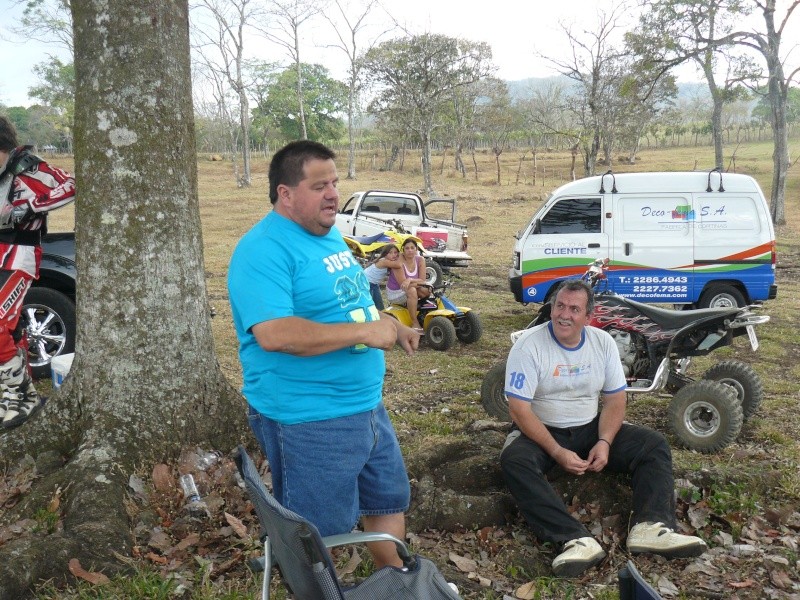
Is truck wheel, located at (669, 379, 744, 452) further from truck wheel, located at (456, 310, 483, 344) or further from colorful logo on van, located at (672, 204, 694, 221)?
colorful logo on van, located at (672, 204, 694, 221)

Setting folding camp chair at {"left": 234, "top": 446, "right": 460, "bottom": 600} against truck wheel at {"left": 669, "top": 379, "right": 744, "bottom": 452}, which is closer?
folding camp chair at {"left": 234, "top": 446, "right": 460, "bottom": 600}

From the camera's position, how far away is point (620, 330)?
576cm

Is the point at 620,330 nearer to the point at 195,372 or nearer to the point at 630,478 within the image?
the point at 630,478

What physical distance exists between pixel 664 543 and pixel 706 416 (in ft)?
7.27

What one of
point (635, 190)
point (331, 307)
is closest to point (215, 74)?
point (635, 190)

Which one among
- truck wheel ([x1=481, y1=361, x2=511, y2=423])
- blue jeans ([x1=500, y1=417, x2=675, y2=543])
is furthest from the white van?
blue jeans ([x1=500, y1=417, x2=675, y2=543])

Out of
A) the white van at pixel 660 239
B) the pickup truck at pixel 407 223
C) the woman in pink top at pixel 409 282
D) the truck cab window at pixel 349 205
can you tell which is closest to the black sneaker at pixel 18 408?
the woman in pink top at pixel 409 282

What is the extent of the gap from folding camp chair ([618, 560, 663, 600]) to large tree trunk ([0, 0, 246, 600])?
270 centimetres

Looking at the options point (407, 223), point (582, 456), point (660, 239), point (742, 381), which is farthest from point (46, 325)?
point (407, 223)

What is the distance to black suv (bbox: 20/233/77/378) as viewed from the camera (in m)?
6.04

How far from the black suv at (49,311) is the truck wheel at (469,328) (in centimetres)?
445

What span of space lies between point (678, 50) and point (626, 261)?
17.2 metres

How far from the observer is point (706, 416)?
17.4 ft

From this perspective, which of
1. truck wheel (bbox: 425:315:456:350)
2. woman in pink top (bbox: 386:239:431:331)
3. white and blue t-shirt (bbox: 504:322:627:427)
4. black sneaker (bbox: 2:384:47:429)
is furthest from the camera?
woman in pink top (bbox: 386:239:431:331)
